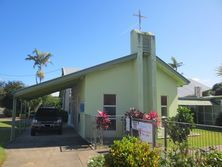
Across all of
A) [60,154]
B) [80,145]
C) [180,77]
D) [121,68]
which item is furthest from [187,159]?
[180,77]

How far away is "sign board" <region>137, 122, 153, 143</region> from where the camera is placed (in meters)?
7.92

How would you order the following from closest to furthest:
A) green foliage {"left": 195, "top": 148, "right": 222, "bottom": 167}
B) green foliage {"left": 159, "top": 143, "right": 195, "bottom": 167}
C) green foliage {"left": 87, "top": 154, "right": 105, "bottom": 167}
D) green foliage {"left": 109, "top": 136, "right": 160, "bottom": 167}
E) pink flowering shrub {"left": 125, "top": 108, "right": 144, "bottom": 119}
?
green foliage {"left": 195, "top": 148, "right": 222, "bottom": 167} → green foliage {"left": 159, "top": 143, "right": 195, "bottom": 167} → green foliage {"left": 109, "top": 136, "right": 160, "bottom": 167} → green foliage {"left": 87, "top": 154, "right": 105, "bottom": 167} → pink flowering shrub {"left": 125, "top": 108, "right": 144, "bottom": 119}

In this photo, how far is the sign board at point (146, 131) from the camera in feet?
26.0

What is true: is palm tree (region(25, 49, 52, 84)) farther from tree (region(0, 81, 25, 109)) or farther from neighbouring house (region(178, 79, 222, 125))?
neighbouring house (region(178, 79, 222, 125))

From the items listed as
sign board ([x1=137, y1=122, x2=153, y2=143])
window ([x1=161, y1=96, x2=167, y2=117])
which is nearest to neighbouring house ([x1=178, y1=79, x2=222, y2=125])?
window ([x1=161, y1=96, x2=167, y2=117])

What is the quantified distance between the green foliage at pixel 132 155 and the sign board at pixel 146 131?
1708mm

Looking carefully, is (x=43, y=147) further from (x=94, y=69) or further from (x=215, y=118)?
(x=215, y=118)

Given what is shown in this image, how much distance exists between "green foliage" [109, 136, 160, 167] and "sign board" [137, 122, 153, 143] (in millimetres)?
1708

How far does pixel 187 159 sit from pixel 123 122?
9103 mm

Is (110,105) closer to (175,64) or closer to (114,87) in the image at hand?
(114,87)

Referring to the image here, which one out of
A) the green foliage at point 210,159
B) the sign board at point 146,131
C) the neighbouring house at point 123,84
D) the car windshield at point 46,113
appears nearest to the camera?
the green foliage at point 210,159

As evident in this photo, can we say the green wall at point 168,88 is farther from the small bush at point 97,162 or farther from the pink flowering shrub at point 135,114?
the small bush at point 97,162

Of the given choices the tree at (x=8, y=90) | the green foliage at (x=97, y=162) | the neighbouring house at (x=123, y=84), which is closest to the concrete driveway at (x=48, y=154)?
the green foliage at (x=97, y=162)

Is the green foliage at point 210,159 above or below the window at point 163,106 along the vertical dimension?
below
